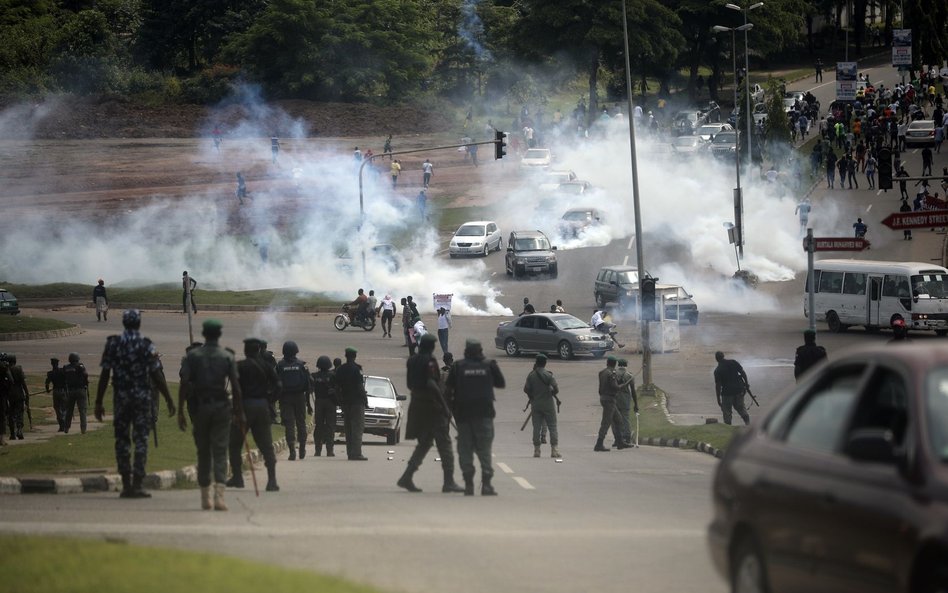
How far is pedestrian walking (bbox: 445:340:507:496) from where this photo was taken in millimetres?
14133

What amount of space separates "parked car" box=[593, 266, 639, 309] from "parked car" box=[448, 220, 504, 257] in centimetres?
1182

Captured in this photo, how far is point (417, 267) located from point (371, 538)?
4215 centimetres

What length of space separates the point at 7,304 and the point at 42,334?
21.8ft

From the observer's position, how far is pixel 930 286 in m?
38.6

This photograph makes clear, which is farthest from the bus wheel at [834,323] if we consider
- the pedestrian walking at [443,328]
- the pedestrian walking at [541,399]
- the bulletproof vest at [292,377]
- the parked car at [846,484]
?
the parked car at [846,484]

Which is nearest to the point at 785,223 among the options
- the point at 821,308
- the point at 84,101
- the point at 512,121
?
the point at 821,308

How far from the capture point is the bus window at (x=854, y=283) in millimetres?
39991

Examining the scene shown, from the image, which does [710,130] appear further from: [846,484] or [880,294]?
[846,484]

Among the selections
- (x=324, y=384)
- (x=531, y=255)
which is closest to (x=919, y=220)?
(x=324, y=384)

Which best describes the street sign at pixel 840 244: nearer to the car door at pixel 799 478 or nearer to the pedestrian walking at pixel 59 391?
the pedestrian walking at pixel 59 391

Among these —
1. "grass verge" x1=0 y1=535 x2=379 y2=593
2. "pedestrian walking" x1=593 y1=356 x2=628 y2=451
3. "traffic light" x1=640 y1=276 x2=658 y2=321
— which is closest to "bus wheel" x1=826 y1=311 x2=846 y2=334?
"traffic light" x1=640 y1=276 x2=658 y2=321

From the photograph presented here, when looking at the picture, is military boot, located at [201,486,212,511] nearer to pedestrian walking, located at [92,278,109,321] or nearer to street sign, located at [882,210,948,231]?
street sign, located at [882,210,948,231]

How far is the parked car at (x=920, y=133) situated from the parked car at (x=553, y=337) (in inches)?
1545

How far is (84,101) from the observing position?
7844 centimetres
